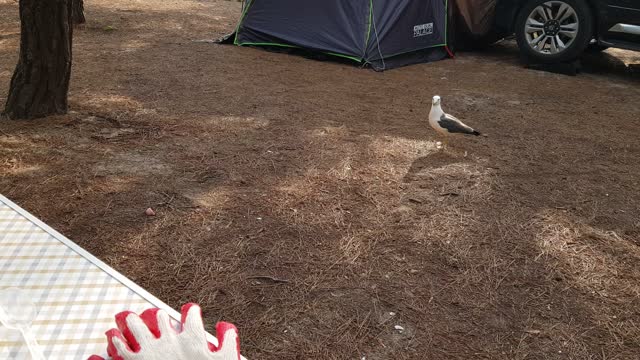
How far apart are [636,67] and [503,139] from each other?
4.40 metres

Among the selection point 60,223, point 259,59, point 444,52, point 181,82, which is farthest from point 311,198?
point 444,52

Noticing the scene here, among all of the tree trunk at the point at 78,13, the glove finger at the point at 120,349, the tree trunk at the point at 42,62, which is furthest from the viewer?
the tree trunk at the point at 78,13

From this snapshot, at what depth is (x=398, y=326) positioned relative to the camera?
8.05 feet

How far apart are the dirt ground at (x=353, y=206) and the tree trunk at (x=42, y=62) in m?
0.17

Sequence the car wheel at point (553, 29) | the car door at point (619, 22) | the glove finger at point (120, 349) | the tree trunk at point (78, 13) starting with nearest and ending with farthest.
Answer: the glove finger at point (120, 349) → the car door at point (619, 22) → the car wheel at point (553, 29) → the tree trunk at point (78, 13)

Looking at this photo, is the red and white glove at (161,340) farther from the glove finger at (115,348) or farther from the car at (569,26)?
the car at (569,26)

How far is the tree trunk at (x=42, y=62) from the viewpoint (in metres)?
4.41

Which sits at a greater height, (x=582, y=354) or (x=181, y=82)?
(x=181, y=82)

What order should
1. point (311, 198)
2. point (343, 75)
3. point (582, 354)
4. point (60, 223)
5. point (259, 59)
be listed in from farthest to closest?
1. point (259, 59)
2. point (343, 75)
3. point (311, 198)
4. point (60, 223)
5. point (582, 354)

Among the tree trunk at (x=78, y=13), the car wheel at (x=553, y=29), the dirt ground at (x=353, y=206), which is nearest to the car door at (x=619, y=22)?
the car wheel at (x=553, y=29)

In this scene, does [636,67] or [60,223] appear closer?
[60,223]

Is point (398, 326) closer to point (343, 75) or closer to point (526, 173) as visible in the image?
point (526, 173)

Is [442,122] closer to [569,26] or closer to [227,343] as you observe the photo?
[569,26]

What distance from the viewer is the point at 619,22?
20.9 ft
